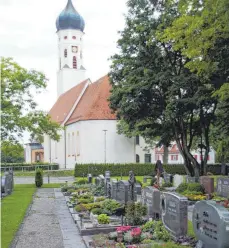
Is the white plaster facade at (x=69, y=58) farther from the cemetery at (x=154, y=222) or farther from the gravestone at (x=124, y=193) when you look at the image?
the gravestone at (x=124, y=193)

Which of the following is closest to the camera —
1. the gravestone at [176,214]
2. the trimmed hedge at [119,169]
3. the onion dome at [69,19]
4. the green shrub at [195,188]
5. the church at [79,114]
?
the gravestone at [176,214]

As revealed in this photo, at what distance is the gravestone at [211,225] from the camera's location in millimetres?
7754

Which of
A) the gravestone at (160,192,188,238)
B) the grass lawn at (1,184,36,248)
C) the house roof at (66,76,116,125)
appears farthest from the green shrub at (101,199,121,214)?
the house roof at (66,76,116,125)

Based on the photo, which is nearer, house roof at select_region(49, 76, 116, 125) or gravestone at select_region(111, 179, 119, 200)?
gravestone at select_region(111, 179, 119, 200)

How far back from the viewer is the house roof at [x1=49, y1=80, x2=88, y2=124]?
5944 cm

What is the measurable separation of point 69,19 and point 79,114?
1873 cm

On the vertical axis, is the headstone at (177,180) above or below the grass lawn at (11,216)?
above

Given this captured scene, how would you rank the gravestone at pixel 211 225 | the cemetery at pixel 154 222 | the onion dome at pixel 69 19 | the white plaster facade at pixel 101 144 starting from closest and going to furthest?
the gravestone at pixel 211 225 < the cemetery at pixel 154 222 < the white plaster facade at pixel 101 144 < the onion dome at pixel 69 19

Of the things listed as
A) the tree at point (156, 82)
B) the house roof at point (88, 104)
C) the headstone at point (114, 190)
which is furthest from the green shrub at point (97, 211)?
the house roof at point (88, 104)

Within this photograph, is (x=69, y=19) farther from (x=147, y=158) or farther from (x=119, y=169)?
(x=119, y=169)

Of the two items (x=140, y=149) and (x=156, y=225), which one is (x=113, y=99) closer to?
(x=156, y=225)

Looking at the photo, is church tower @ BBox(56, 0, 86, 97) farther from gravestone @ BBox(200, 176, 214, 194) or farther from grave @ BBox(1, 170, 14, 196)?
gravestone @ BBox(200, 176, 214, 194)

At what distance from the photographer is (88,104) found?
174 feet

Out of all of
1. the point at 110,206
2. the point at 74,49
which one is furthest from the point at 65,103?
the point at 110,206
